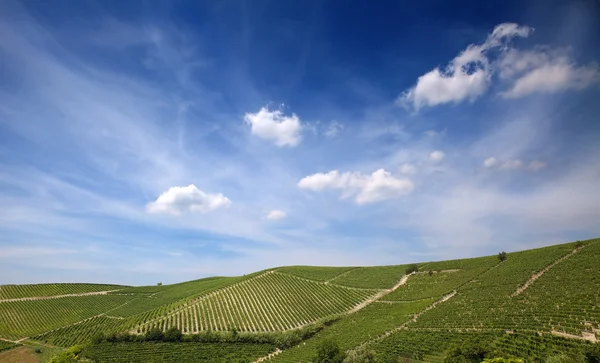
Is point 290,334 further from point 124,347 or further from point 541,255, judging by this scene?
point 541,255

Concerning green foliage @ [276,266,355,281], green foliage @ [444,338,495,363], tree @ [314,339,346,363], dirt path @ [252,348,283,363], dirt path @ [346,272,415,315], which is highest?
green foliage @ [276,266,355,281]

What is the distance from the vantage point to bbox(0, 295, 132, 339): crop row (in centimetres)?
10769

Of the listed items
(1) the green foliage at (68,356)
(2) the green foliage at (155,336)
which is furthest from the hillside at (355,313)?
(1) the green foliage at (68,356)

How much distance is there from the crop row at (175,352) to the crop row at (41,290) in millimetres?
88124

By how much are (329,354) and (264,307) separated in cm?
→ 4955

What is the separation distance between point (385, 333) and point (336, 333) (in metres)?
13.9

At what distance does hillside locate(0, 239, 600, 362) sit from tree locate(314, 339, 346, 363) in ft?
19.9

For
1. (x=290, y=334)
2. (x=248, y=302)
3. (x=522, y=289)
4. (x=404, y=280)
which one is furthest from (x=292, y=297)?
(x=522, y=289)

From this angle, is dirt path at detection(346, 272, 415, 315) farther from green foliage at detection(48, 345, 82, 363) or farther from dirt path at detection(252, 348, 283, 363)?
green foliage at detection(48, 345, 82, 363)

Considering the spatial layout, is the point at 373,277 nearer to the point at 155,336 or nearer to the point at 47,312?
the point at 155,336

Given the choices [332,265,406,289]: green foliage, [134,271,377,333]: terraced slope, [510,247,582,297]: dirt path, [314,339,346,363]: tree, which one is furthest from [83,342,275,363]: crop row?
[510,247,582,297]: dirt path

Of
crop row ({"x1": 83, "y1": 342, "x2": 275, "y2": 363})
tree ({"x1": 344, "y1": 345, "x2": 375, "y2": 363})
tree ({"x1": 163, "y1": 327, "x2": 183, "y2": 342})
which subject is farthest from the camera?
tree ({"x1": 163, "y1": 327, "x2": 183, "y2": 342})

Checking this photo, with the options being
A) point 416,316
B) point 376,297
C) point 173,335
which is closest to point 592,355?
point 416,316

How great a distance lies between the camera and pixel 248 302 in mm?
105188
